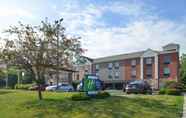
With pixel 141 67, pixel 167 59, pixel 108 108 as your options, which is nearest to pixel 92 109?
pixel 108 108

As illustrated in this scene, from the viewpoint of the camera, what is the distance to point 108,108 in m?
18.4

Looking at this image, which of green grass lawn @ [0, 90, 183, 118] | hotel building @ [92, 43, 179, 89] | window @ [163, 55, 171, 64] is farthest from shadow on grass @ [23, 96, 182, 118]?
window @ [163, 55, 171, 64]

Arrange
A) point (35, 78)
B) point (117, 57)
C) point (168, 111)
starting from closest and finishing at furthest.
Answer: point (168, 111) → point (35, 78) → point (117, 57)

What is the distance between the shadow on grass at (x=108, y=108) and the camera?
1714 centimetres

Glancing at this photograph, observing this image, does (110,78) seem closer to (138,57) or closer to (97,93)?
(138,57)

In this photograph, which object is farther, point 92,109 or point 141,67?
point 141,67

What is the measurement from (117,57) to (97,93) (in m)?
54.6

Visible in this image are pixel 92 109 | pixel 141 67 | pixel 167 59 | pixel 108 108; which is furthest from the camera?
pixel 141 67

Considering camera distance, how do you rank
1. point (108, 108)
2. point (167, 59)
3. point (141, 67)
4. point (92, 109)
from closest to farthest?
point (92, 109)
point (108, 108)
point (167, 59)
point (141, 67)

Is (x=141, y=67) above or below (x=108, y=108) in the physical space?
above

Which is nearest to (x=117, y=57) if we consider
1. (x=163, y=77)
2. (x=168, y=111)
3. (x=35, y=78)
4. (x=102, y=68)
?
(x=102, y=68)

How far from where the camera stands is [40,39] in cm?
2386

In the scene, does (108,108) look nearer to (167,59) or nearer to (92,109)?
(92,109)

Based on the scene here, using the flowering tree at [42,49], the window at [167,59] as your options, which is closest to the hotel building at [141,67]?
the window at [167,59]
